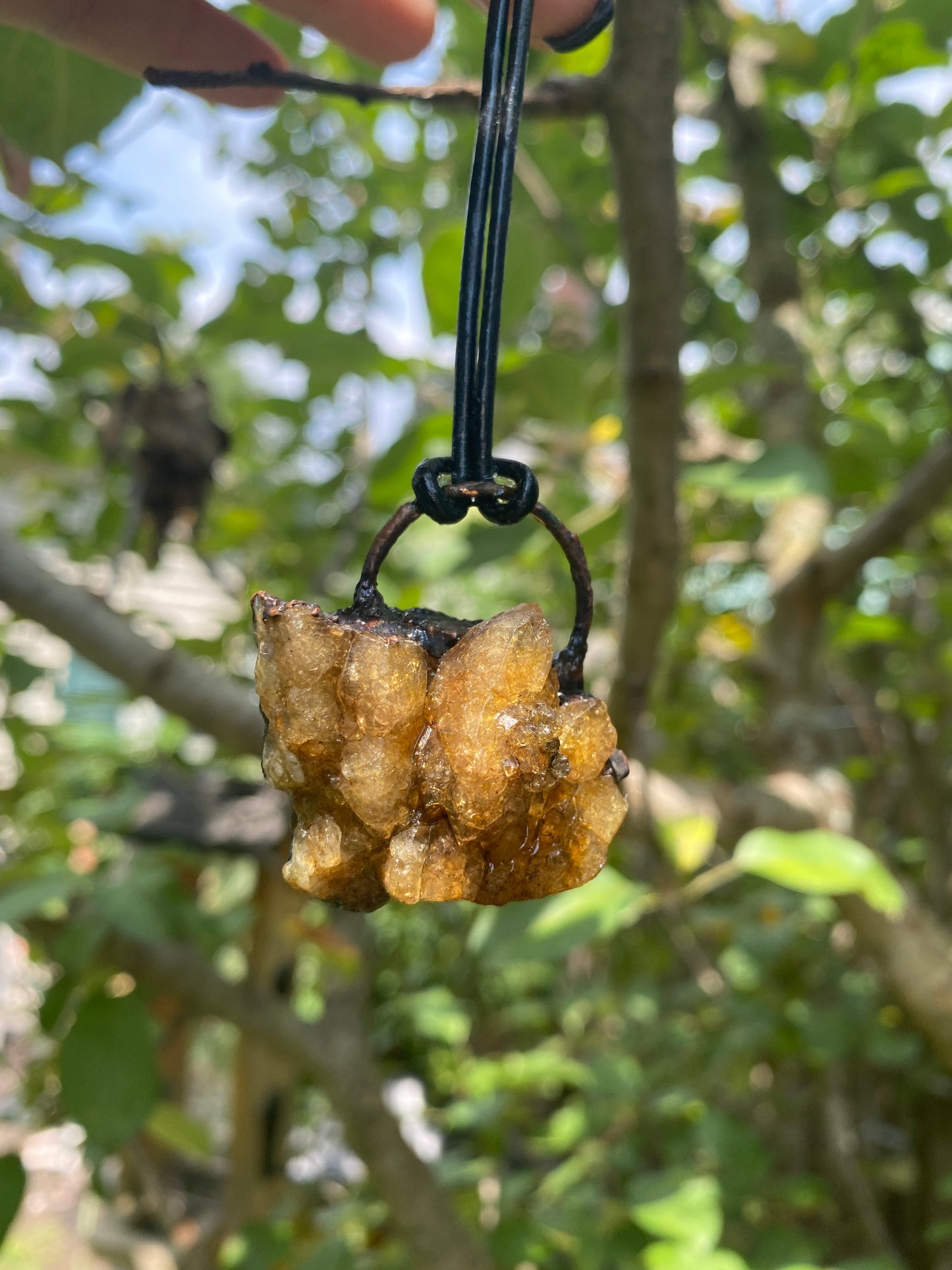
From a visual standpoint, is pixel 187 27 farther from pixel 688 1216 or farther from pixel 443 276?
pixel 688 1216

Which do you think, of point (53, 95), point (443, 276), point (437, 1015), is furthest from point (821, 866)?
point (437, 1015)

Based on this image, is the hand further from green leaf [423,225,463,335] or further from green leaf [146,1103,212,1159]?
green leaf [146,1103,212,1159]

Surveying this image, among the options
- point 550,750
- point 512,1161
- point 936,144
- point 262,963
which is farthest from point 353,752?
point 512,1161

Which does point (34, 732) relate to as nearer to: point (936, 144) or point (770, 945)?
point (770, 945)

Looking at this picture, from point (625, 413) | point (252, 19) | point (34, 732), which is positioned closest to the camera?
point (625, 413)

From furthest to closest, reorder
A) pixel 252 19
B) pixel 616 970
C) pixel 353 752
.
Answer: pixel 616 970, pixel 252 19, pixel 353 752

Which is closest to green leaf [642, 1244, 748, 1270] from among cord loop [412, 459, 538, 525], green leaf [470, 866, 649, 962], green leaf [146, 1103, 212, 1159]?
green leaf [470, 866, 649, 962]

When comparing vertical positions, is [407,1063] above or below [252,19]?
below

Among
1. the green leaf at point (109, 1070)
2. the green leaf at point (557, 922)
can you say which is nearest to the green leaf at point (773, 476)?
the green leaf at point (557, 922)
